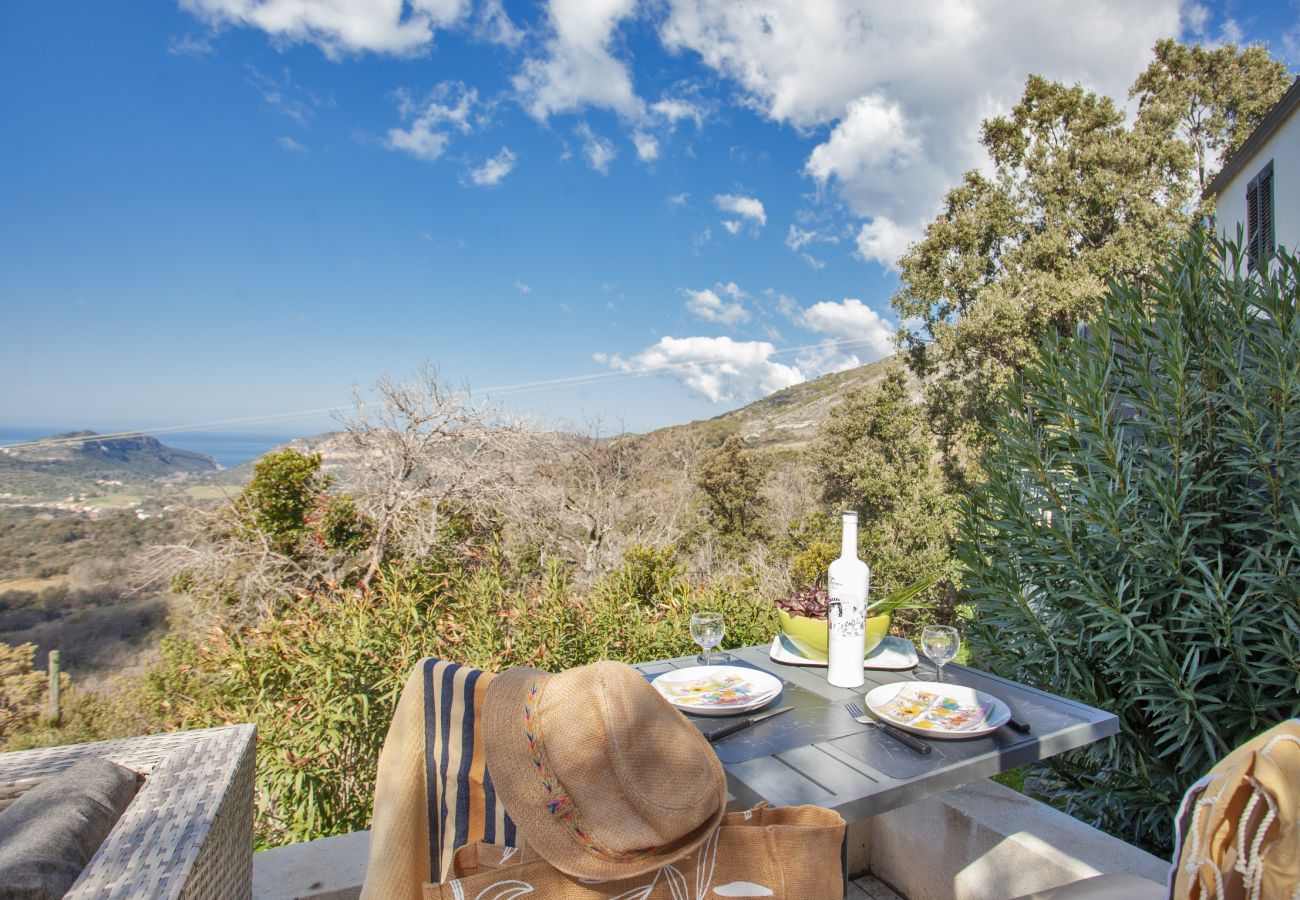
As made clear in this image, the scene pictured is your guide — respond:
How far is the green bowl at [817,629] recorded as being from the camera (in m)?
1.85

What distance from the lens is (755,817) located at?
3.10 ft

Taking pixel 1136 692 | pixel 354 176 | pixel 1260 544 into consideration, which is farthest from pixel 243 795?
pixel 354 176

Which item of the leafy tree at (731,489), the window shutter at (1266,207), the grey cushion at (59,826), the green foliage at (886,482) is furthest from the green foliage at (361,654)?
the leafy tree at (731,489)

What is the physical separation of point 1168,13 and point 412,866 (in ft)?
67.5

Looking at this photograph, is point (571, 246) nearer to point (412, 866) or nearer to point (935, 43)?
point (935, 43)

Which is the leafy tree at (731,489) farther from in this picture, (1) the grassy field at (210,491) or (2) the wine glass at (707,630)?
(2) the wine glass at (707,630)

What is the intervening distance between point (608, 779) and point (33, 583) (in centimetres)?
1062

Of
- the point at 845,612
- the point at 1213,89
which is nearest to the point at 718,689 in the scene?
the point at 845,612

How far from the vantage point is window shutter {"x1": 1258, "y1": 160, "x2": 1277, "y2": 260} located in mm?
7961

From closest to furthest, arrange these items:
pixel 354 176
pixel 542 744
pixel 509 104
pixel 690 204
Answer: pixel 542 744
pixel 509 104
pixel 354 176
pixel 690 204

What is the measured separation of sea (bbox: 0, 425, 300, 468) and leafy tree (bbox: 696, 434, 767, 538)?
29.8 feet

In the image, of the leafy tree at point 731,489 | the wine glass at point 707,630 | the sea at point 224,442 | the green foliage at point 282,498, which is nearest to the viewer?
the wine glass at point 707,630

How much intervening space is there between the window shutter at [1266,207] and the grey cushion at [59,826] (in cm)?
1058

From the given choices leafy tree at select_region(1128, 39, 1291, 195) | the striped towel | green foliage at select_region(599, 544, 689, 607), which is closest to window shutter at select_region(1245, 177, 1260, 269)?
leafy tree at select_region(1128, 39, 1291, 195)
